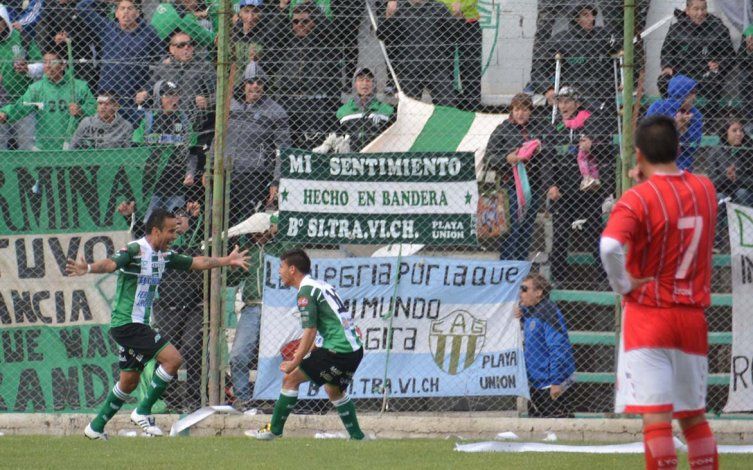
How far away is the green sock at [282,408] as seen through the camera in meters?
11.8

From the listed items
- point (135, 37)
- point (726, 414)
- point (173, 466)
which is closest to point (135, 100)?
point (135, 37)

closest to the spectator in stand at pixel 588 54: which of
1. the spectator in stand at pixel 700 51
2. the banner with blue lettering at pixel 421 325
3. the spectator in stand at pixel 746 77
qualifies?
the spectator in stand at pixel 700 51

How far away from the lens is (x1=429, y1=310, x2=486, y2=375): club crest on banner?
42.2 ft

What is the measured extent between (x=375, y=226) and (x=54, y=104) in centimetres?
382

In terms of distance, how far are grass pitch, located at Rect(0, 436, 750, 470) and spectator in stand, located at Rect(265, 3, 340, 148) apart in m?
3.49

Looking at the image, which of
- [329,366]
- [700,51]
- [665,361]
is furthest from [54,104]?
[665,361]

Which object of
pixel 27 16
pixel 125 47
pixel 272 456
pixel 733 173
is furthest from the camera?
pixel 27 16

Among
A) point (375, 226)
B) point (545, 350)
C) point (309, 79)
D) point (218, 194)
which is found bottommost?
point (545, 350)

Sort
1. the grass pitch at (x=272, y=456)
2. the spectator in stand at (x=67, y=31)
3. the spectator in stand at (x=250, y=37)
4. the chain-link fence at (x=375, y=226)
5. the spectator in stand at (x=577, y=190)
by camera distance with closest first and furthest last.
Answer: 1. the grass pitch at (x=272, y=456)
2. the chain-link fence at (x=375, y=226)
3. the spectator in stand at (x=577, y=190)
4. the spectator in stand at (x=250, y=37)
5. the spectator in stand at (x=67, y=31)

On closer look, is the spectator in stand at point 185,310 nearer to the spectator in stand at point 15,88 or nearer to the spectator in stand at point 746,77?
the spectator in stand at point 15,88

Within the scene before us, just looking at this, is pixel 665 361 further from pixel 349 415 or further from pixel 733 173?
pixel 733 173

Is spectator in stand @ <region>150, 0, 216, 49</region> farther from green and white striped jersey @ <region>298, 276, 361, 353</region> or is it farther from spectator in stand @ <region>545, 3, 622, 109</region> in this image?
green and white striped jersey @ <region>298, 276, 361, 353</region>

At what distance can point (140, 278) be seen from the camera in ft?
40.1

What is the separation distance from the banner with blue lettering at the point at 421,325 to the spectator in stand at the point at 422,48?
2008 mm
